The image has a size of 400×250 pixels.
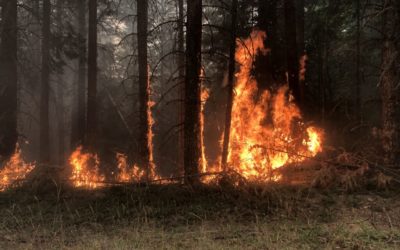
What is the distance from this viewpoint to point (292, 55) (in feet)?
50.9

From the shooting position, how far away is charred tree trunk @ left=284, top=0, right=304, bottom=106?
15.3 meters

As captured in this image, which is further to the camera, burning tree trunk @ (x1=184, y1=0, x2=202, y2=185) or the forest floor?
burning tree trunk @ (x1=184, y1=0, x2=202, y2=185)

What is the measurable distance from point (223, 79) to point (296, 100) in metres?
5.83

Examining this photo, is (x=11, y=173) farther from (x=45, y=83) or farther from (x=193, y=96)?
(x=45, y=83)

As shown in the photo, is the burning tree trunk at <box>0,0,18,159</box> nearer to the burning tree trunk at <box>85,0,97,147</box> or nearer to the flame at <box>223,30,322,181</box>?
the burning tree trunk at <box>85,0,97,147</box>

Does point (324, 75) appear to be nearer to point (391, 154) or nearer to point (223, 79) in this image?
point (223, 79)

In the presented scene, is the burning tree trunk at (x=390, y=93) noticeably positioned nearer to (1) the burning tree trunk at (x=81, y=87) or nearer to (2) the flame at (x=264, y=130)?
(2) the flame at (x=264, y=130)

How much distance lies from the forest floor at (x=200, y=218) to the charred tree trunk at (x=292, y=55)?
18.2 ft

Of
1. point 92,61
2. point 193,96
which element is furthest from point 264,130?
point 92,61

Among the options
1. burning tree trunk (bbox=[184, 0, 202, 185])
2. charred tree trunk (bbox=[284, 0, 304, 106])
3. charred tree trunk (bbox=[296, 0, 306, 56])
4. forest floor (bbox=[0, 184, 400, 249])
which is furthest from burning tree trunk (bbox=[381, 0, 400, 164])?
charred tree trunk (bbox=[296, 0, 306, 56])

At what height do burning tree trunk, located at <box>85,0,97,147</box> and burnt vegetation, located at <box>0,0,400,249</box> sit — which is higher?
burning tree trunk, located at <box>85,0,97,147</box>

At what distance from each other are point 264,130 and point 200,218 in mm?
5821

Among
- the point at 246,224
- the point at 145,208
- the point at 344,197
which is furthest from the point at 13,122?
the point at 344,197

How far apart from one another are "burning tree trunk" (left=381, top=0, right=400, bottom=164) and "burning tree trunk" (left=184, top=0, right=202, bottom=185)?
455cm
